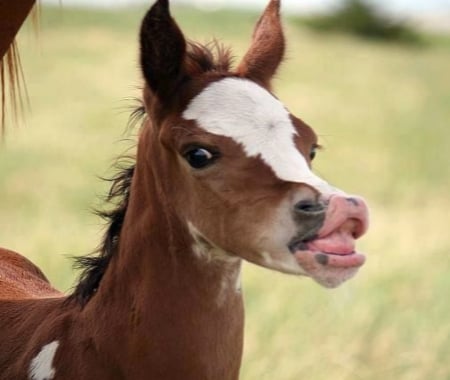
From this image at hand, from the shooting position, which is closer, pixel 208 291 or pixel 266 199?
pixel 266 199

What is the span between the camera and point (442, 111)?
24016 millimetres

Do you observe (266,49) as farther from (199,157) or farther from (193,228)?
(193,228)

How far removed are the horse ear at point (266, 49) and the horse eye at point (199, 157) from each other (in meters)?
0.40

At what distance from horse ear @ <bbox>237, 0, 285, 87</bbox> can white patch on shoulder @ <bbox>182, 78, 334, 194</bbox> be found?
22 cm

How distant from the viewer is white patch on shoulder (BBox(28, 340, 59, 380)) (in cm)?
448

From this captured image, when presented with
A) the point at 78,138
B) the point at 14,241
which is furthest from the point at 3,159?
the point at 14,241

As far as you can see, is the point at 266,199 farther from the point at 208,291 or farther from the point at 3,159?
the point at 3,159

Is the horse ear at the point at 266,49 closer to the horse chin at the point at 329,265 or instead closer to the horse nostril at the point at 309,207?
the horse nostril at the point at 309,207

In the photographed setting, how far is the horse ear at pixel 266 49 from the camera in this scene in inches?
175

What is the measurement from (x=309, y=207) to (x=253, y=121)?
1.33ft

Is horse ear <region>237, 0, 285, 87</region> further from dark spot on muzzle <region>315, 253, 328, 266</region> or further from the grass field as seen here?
dark spot on muzzle <region>315, 253, 328, 266</region>

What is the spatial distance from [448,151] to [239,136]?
1612 cm

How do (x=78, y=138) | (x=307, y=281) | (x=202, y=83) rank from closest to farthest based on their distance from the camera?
(x=202, y=83) < (x=307, y=281) < (x=78, y=138)

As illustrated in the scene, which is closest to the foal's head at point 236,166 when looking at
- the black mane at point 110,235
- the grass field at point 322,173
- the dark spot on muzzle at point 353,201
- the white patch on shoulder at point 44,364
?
the dark spot on muzzle at point 353,201
